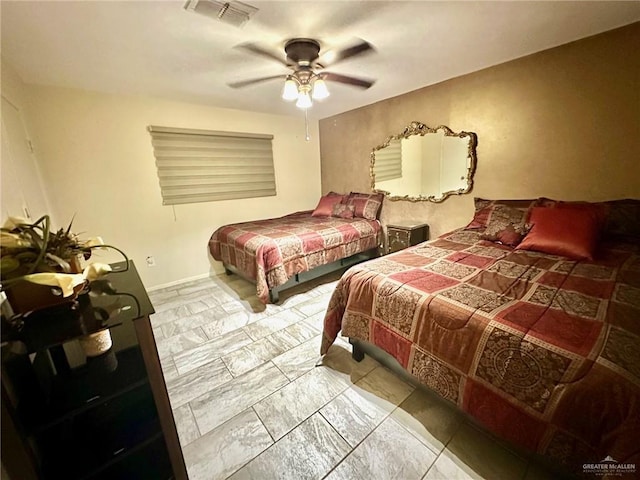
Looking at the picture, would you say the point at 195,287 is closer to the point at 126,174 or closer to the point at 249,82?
the point at 126,174

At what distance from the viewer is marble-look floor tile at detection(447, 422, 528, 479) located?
1145mm

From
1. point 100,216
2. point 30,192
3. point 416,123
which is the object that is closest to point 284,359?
point 30,192

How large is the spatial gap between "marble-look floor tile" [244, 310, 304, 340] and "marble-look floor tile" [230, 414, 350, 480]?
96 cm

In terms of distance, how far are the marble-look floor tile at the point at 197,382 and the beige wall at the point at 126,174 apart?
190cm

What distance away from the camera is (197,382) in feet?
5.68

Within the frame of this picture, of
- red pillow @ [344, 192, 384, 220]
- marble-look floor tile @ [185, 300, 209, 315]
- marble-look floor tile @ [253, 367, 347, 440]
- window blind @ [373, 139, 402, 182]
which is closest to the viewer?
marble-look floor tile @ [253, 367, 347, 440]

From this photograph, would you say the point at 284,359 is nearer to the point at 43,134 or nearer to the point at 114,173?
the point at 114,173

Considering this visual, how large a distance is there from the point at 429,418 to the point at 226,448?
1071mm

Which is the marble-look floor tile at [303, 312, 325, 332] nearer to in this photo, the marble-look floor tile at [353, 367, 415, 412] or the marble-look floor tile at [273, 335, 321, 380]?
the marble-look floor tile at [273, 335, 321, 380]

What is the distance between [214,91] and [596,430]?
3.59 meters

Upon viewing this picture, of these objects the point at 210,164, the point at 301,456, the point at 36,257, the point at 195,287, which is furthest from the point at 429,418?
the point at 210,164

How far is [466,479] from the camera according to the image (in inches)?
43.9

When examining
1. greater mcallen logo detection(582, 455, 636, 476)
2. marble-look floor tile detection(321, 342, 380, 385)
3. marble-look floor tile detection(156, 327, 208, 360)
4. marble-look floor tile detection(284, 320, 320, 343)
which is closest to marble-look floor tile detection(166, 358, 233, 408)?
marble-look floor tile detection(156, 327, 208, 360)

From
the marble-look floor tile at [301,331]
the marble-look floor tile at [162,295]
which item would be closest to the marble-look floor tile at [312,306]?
the marble-look floor tile at [301,331]
